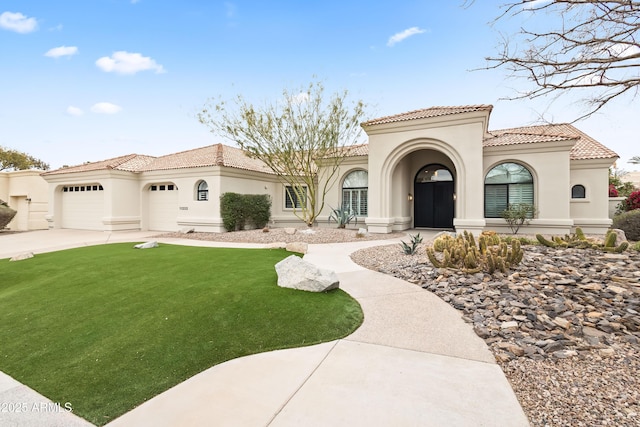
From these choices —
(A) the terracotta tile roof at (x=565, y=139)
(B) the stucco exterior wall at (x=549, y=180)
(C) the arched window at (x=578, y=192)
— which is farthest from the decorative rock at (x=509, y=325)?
(C) the arched window at (x=578, y=192)

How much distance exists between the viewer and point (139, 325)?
13.9 ft

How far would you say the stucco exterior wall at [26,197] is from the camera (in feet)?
74.4

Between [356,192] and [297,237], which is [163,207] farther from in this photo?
[356,192]

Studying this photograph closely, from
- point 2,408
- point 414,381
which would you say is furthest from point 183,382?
point 414,381

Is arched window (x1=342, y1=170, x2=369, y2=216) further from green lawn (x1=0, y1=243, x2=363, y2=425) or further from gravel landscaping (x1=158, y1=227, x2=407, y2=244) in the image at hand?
green lawn (x1=0, y1=243, x2=363, y2=425)

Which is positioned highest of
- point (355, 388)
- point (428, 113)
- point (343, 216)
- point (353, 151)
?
point (428, 113)

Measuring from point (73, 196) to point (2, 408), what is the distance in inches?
900

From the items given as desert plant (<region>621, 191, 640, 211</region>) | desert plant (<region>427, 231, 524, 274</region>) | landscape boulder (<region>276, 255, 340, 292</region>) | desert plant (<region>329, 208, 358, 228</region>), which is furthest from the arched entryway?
landscape boulder (<region>276, 255, 340, 292</region>)

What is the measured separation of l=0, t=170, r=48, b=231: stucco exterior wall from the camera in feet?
74.4

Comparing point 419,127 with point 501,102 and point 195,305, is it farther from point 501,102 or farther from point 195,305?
point 195,305

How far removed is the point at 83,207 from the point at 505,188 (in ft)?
85.5

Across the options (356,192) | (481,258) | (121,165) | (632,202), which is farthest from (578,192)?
(121,165)

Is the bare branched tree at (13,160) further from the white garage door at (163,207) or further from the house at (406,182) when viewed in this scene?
the white garage door at (163,207)

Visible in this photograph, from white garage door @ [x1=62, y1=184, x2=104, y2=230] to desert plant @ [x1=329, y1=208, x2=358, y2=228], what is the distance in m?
15.1
